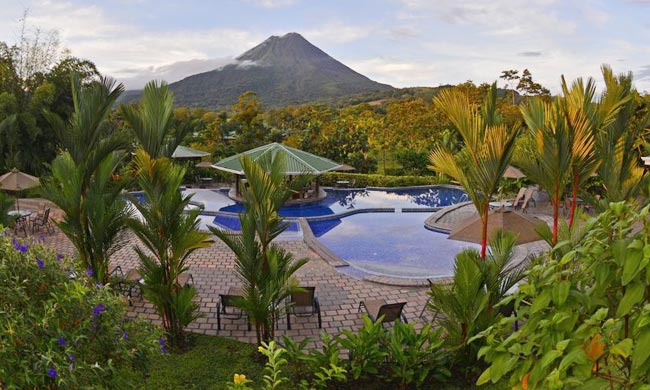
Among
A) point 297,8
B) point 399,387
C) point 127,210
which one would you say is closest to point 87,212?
point 127,210

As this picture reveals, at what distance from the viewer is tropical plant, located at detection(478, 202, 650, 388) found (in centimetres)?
133

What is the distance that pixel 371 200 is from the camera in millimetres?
20234

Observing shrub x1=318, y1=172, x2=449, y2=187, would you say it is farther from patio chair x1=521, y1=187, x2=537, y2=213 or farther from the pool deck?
the pool deck

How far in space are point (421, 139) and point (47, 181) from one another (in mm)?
26472

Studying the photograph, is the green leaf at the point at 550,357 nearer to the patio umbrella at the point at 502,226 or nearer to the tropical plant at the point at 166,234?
the tropical plant at the point at 166,234

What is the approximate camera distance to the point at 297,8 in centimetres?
1653

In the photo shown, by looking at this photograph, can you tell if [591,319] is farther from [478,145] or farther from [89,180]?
[89,180]

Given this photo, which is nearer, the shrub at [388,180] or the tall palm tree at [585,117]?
the tall palm tree at [585,117]

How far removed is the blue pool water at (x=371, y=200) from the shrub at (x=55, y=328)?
1379 cm

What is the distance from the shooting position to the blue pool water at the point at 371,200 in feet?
60.1

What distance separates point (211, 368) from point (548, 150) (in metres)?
4.65

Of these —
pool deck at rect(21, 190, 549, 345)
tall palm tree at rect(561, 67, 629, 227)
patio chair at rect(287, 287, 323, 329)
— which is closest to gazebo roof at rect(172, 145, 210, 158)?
pool deck at rect(21, 190, 549, 345)

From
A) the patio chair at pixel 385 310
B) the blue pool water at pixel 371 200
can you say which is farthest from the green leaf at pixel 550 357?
the blue pool water at pixel 371 200

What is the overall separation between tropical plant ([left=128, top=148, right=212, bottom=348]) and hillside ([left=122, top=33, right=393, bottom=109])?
75381 mm
